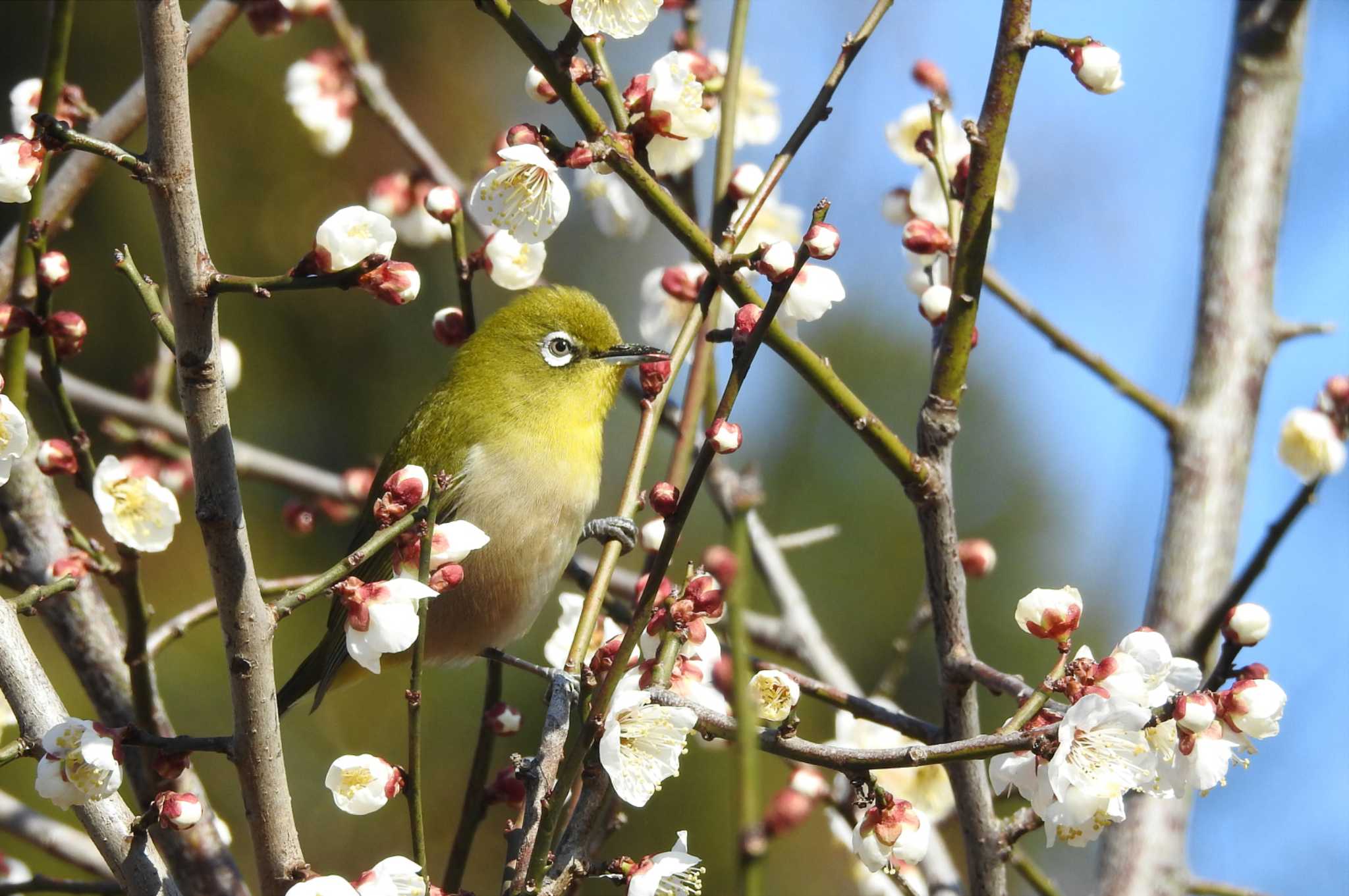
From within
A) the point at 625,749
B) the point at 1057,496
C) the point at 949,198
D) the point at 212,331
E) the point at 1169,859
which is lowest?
the point at 625,749

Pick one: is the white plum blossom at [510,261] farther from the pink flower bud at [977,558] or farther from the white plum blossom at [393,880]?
the white plum blossom at [393,880]

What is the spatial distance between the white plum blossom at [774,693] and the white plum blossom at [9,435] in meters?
1.18

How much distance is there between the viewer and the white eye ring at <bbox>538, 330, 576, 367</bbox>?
3928mm

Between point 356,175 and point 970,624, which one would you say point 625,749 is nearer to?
point 970,624

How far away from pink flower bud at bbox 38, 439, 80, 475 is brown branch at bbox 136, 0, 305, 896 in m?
0.82

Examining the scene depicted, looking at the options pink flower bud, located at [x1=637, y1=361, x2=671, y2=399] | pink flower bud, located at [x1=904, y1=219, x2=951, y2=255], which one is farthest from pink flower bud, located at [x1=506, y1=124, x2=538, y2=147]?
pink flower bud, located at [x1=904, y1=219, x2=951, y2=255]

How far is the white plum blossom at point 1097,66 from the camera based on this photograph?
2264mm

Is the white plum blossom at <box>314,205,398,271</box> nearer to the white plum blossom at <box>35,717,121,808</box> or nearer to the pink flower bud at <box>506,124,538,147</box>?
the pink flower bud at <box>506,124,538,147</box>

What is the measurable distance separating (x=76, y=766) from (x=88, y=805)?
0.39 ft

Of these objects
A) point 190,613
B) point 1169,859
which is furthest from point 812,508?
point 190,613

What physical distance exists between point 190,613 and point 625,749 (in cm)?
128

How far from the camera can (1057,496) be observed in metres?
9.02

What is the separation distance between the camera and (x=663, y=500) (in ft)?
6.52

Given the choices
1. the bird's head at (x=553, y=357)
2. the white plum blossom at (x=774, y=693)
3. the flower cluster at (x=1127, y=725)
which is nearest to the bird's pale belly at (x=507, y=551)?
the bird's head at (x=553, y=357)
